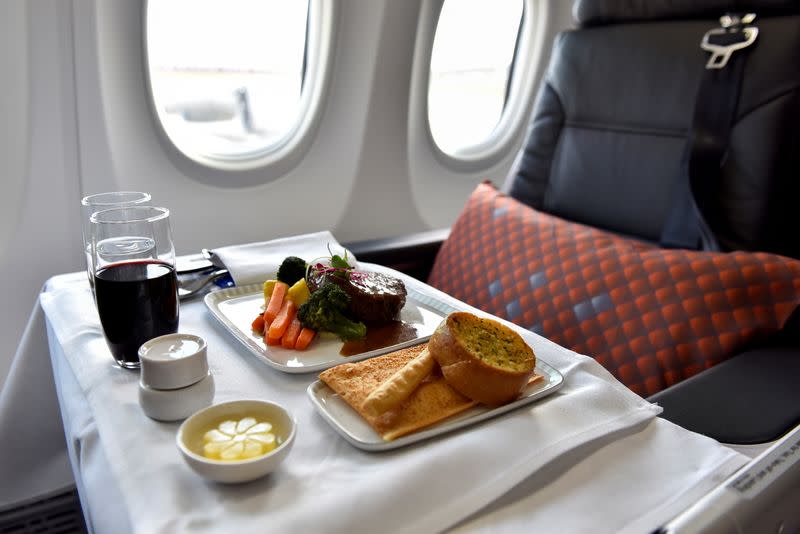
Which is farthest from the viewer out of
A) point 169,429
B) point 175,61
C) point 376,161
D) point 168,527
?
point 376,161

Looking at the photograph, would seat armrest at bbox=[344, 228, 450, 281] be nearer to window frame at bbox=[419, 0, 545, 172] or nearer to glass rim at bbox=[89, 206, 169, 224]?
glass rim at bbox=[89, 206, 169, 224]

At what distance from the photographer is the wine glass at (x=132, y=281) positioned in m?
0.92

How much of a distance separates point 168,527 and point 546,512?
0.40m

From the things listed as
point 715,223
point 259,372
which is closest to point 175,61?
point 259,372

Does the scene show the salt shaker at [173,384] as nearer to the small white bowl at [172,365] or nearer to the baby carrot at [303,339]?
the small white bowl at [172,365]

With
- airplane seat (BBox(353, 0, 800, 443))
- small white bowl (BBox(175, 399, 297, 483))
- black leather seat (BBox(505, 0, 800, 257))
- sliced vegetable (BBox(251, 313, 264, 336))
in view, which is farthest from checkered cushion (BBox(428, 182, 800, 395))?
small white bowl (BBox(175, 399, 297, 483))

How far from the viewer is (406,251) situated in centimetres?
176

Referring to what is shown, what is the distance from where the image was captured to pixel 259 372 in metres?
0.95

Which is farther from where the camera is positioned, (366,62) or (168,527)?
(366,62)

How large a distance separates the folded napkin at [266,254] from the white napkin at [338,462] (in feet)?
1.19

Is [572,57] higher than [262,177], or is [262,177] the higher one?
[572,57]

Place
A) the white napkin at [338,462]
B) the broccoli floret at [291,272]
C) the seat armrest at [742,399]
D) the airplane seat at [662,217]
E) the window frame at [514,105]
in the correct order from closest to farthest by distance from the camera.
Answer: the white napkin at [338,462]
the seat armrest at [742,399]
the airplane seat at [662,217]
the broccoli floret at [291,272]
the window frame at [514,105]

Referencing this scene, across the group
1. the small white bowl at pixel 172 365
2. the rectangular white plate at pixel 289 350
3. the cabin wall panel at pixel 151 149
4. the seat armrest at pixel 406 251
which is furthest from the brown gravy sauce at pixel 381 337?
the cabin wall panel at pixel 151 149

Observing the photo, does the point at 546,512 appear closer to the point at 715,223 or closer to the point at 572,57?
the point at 715,223
